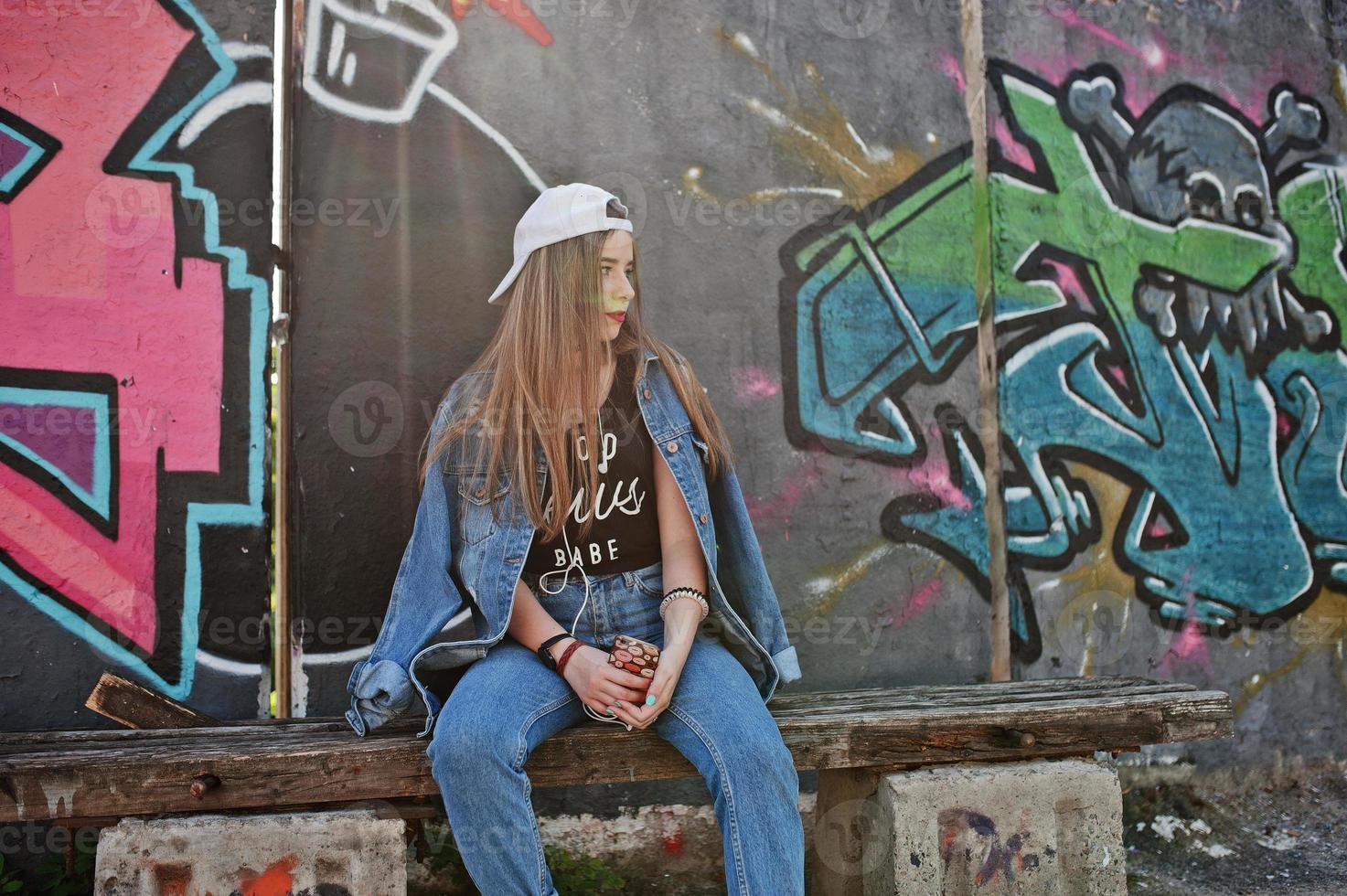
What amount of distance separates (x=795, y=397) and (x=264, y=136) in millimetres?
1910

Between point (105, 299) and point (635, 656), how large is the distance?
6.43 ft

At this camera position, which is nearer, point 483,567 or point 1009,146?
point 483,567

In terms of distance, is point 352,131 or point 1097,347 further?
point 1097,347

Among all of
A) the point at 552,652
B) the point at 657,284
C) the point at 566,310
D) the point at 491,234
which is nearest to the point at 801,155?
the point at 657,284

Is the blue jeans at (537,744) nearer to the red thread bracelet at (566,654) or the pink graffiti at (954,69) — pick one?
the red thread bracelet at (566,654)

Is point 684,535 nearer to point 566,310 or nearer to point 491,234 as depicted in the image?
point 566,310

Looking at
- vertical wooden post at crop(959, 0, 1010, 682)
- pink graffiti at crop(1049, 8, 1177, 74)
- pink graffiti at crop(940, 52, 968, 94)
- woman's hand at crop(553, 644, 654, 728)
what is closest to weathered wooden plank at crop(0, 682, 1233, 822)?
woman's hand at crop(553, 644, 654, 728)

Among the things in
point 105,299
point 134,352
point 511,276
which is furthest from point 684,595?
point 105,299

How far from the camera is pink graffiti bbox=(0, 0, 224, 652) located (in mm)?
2840

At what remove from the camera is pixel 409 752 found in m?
2.27

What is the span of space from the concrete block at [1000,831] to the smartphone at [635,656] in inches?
29.5

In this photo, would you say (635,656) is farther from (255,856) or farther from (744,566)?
(255,856)

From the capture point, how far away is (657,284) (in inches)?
131

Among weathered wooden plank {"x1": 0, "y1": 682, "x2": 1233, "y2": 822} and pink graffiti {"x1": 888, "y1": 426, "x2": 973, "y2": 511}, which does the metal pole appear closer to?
weathered wooden plank {"x1": 0, "y1": 682, "x2": 1233, "y2": 822}
